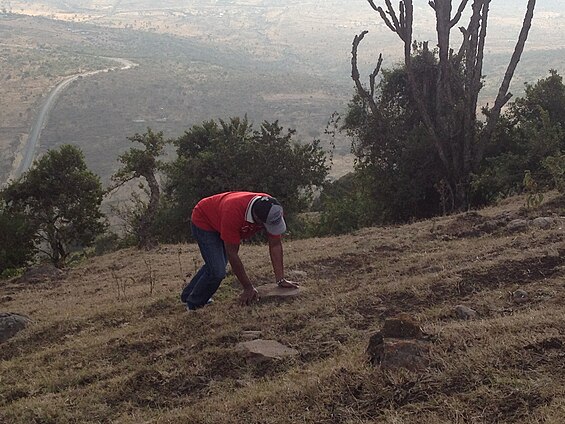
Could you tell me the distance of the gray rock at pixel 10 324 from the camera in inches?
258

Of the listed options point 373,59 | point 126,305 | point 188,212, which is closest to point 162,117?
point 188,212

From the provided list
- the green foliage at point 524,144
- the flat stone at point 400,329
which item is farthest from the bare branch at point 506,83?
the flat stone at point 400,329

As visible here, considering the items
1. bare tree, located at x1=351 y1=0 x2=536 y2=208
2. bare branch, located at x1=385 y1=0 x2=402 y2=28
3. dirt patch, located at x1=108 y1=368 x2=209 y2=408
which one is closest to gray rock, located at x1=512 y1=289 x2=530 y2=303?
dirt patch, located at x1=108 y1=368 x2=209 y2=408

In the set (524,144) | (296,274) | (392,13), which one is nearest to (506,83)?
(524,144)

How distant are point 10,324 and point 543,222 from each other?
22.1 ft

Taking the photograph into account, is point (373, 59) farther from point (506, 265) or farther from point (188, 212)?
point (506, 265)

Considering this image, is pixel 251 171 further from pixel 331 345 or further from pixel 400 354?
pixel 400 354

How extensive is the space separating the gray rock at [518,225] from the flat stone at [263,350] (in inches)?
176

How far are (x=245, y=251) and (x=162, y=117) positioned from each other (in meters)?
47.8

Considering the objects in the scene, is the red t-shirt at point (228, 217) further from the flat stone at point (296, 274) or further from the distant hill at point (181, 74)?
the distant hill at point (181, 74)

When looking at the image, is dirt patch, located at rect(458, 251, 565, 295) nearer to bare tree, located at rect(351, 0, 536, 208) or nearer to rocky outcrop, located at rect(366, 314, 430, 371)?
rocky outcrop, located at rect(366, 314, 430, 371)

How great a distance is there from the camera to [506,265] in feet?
19.6

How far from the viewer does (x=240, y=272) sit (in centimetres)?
561

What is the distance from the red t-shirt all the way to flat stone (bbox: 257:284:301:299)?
0.80 m
